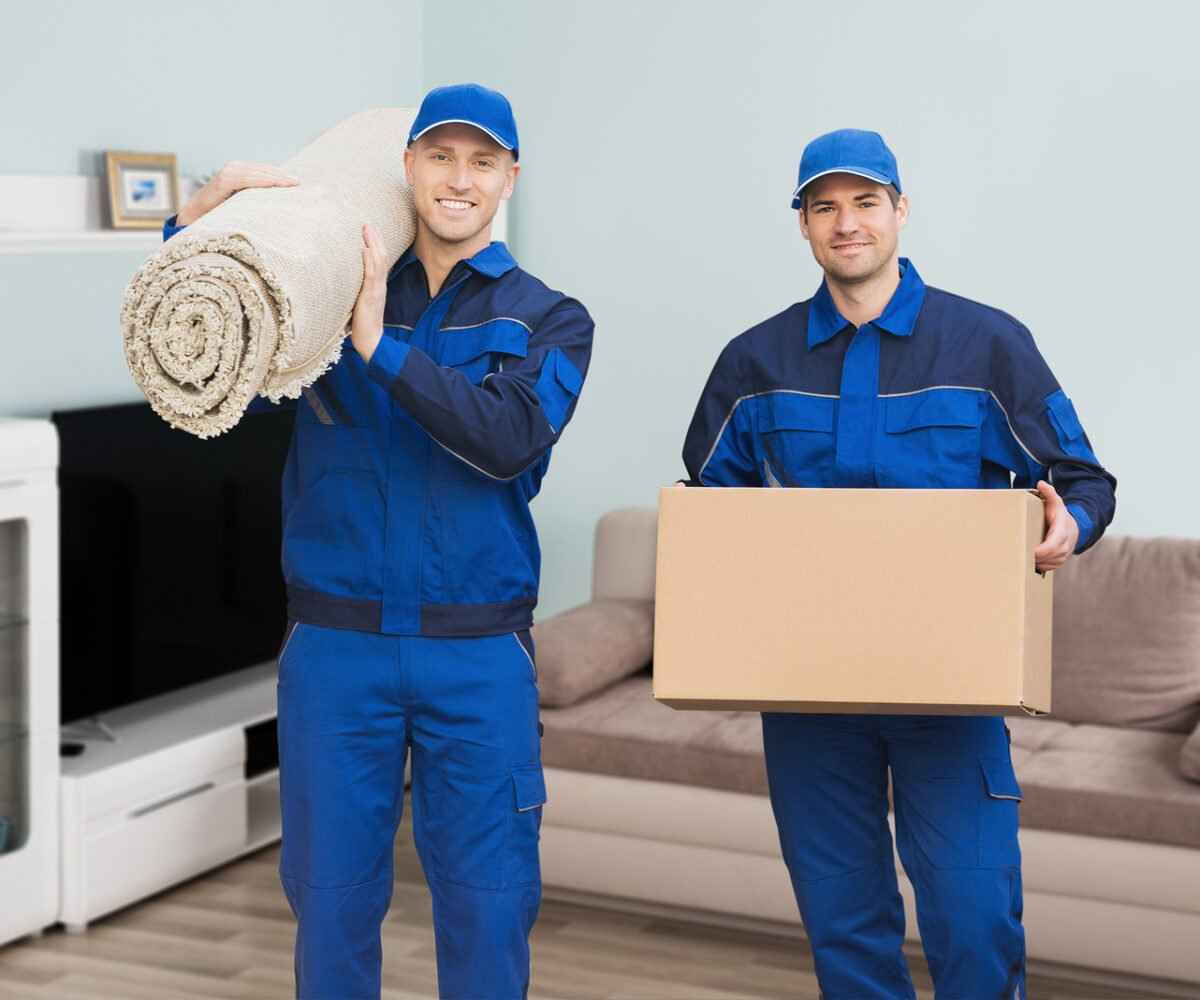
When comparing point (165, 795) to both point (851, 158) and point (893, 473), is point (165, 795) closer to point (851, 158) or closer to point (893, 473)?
point (893, 473)

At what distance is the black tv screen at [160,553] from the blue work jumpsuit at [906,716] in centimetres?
174

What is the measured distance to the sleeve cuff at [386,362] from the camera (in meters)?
2.11

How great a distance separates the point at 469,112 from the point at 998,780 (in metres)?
1.15

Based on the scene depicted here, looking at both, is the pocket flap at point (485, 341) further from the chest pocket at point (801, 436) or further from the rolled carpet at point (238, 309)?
the chest pocket at point (801, 436)

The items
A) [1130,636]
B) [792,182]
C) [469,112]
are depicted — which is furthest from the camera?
[792,182]

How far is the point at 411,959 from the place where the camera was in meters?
3.45

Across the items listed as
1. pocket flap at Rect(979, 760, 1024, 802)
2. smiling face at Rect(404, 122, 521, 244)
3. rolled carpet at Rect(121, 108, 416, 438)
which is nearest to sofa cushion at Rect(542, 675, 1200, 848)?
pocket flap at Rect(979, 760, 1024, 802)

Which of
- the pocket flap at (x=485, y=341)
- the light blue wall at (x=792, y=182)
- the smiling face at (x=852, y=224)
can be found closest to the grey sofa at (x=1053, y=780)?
the light blue wall at (x=792, y=182)

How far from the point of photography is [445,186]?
2309 millimetres

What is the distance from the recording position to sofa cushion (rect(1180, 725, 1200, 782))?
3.29m

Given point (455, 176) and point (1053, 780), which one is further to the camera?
point (1053, 780)

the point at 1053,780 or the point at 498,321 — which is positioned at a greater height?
the point at 498,321

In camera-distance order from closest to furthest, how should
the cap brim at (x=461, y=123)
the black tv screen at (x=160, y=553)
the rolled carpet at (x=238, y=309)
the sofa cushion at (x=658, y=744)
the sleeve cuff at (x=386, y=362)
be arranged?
the rolled carpet at (x=238, y=309)
the sleeve cuff at (x=386, y=362)
the cap brim at (x=461, y=123)
the sofa cushion at (x=658, y=744)
the black tv screen at (x=160, y=553)

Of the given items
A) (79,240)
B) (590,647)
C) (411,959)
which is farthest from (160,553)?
(411,959)
